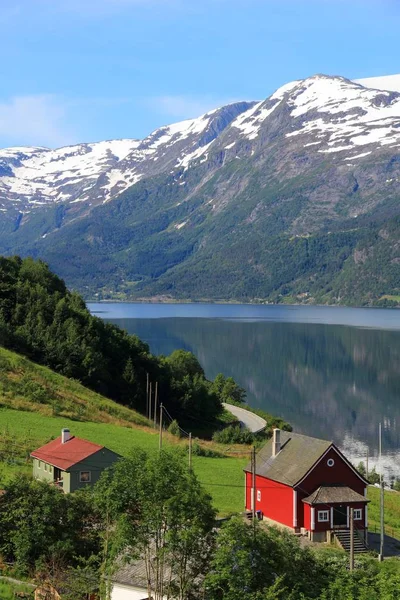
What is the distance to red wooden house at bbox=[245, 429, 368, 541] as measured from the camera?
38.0 metres

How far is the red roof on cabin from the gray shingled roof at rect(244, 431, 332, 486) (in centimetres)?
841

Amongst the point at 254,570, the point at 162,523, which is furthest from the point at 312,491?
the point at 254,570

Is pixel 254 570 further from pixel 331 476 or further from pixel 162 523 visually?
pixel 331 476

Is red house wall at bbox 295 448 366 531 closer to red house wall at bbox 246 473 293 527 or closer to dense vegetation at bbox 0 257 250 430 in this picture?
red house wall at bbox 246 473 293 527

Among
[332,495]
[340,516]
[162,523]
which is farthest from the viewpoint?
[332,495]

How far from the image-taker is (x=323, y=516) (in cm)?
3806

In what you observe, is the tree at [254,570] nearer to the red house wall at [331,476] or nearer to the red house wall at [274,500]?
the red house wall at [331,476]

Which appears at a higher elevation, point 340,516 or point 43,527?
point 43,527

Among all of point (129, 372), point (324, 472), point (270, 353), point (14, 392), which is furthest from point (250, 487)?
point (270, 353)

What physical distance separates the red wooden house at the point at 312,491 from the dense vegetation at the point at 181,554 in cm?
1048

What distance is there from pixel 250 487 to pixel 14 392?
2472 cm

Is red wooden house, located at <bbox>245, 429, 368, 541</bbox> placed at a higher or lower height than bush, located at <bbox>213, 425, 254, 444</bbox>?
higher

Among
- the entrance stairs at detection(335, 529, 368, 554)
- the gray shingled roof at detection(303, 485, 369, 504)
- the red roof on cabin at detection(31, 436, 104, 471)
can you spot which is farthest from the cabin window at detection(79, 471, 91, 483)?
the entrance stairs at detection(335, 529, 368, 554)

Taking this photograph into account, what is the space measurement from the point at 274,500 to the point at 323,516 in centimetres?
283
